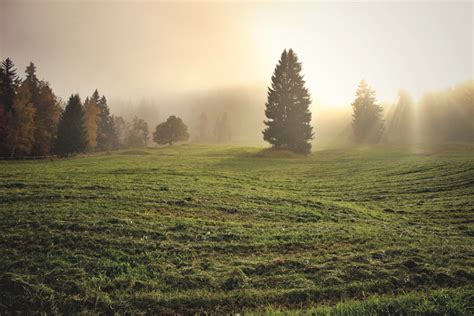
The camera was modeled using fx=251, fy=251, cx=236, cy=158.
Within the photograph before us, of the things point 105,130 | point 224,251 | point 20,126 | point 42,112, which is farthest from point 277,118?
point 105,130

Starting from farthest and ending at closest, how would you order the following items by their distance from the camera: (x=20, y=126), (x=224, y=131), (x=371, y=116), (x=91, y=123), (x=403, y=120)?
(x=224, y=131) < (x=403, y=120) < (x=371, y=116) < (x=91, y=123) < (x=20, y=126)

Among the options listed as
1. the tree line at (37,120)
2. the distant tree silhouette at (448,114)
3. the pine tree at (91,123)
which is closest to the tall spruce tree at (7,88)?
the tree line at (37,120)

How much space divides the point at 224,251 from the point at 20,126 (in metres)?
57.9

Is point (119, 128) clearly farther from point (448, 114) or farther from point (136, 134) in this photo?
point (448, 114)

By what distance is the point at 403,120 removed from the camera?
9219 cm

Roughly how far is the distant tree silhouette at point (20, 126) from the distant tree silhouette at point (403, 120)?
99.3m

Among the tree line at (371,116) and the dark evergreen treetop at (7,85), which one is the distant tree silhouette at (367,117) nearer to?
the tree line at (371,116)

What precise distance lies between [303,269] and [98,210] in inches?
413

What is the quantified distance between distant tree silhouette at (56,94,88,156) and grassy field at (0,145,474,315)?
4555 centimetres

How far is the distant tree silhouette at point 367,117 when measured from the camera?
74.3m

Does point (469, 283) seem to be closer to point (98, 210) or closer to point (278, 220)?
point (278, 220)

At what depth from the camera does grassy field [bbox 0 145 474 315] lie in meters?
6.94

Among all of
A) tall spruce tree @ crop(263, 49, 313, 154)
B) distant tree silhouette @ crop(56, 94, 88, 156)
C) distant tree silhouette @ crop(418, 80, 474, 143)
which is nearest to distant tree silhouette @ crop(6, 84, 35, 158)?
distant tree silhouette @ crop(56, 94, 88, 156)

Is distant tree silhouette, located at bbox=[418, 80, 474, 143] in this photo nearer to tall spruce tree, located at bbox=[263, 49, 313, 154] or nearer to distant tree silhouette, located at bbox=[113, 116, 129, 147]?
tall spruce tree, located at bbox=[263, 49, 313, 154]
